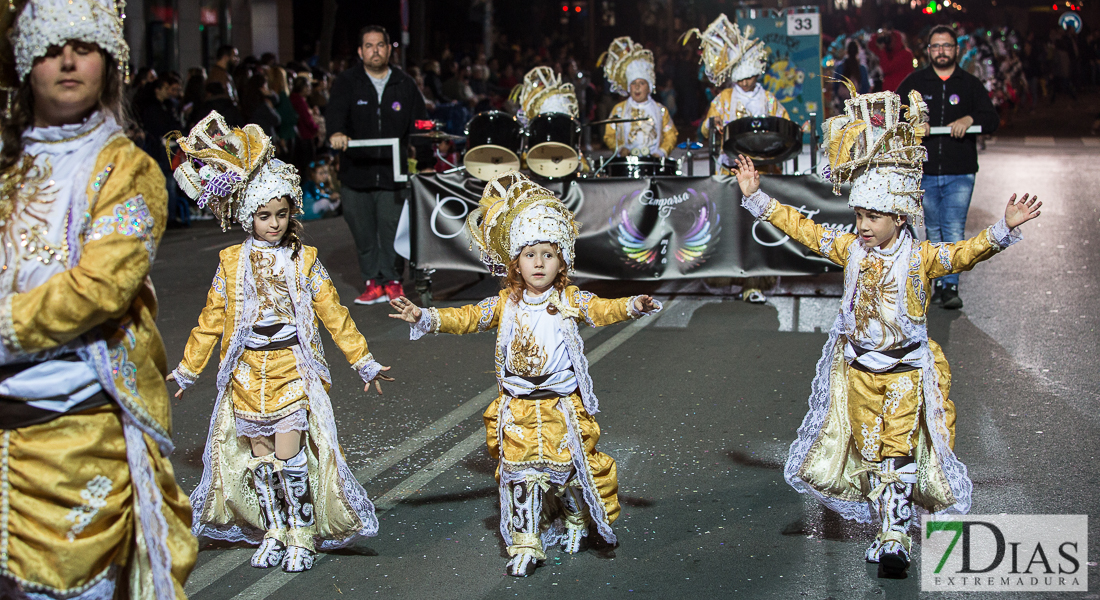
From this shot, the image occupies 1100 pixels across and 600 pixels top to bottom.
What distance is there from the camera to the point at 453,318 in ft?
15.1

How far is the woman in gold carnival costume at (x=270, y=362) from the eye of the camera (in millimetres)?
4535

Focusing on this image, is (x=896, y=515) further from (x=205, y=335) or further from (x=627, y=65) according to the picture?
(x=627, y=65)

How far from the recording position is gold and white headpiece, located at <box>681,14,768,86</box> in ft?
34.2

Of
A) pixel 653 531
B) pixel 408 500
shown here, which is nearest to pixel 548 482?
pixel 653 531

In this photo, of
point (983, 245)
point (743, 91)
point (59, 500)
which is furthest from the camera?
point (743, 91)

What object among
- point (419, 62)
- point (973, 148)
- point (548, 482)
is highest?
point (419, 62)

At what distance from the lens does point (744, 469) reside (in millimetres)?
5598

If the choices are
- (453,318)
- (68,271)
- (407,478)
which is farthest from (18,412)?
(407,478)

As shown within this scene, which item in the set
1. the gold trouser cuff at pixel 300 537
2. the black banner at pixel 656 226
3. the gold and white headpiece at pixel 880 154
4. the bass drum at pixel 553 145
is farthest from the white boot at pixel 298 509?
the bass drum at pixel 553 145

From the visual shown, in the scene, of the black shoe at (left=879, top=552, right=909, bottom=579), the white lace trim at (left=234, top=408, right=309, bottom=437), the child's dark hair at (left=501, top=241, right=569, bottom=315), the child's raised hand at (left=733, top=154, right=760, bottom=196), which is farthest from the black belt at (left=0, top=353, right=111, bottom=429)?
the child's raised hand at (left=733, top=154, right=760, bottom=196)

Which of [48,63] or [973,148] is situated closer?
[48,63]

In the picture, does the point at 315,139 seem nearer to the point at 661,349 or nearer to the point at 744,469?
the point at 661,349

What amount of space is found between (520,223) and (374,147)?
5422 millimetres

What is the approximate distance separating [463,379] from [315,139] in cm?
1062
